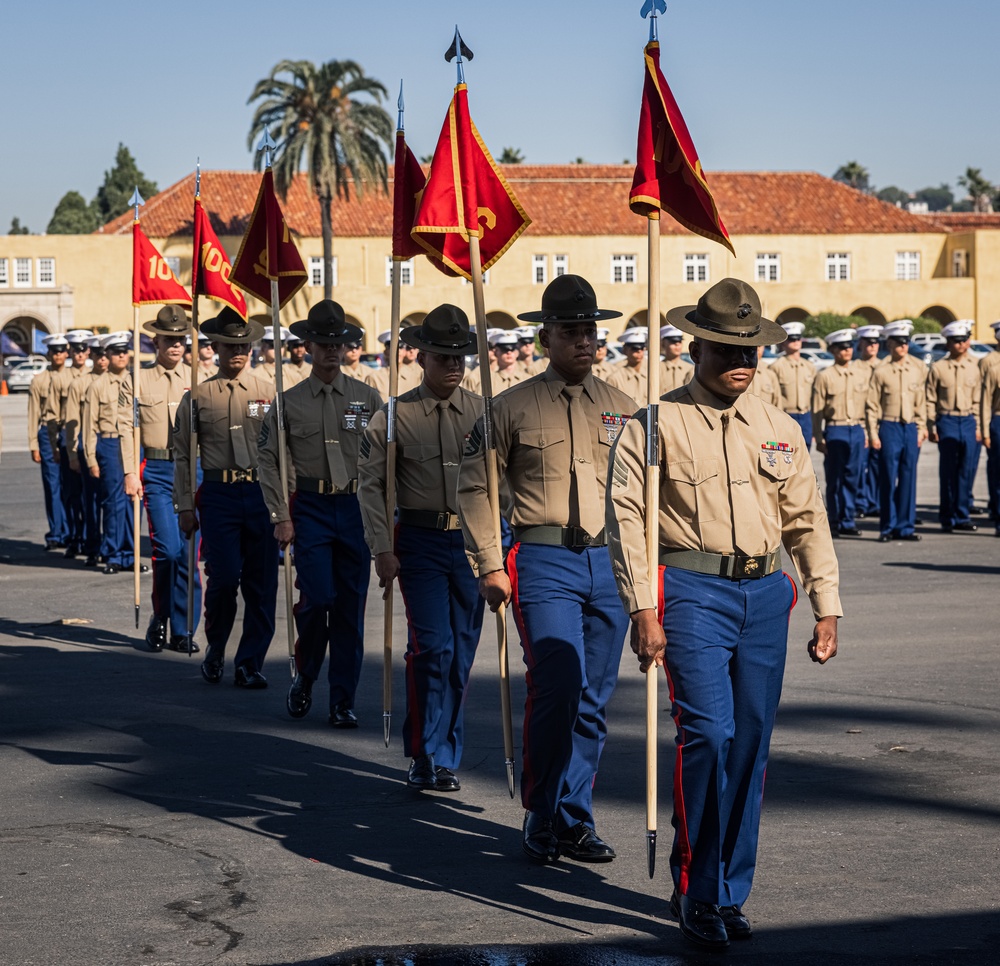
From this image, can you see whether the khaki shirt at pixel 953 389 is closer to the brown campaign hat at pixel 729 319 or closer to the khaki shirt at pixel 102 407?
the khaki shirt at pixel 102 407

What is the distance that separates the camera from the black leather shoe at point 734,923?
5.28 meters

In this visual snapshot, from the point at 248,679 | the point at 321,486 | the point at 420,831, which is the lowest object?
the point at 420,831

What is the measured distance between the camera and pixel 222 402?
10500 millimetres

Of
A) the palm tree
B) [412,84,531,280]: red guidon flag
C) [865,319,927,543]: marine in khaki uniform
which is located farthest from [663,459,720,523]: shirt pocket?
the palm tree

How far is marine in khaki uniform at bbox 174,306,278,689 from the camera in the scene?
10.1m

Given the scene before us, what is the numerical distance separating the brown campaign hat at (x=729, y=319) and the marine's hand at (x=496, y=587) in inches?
A: 56.6

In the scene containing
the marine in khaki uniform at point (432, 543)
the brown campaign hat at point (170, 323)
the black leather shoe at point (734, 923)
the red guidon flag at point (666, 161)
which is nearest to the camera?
the black leather shoe at point (734, 923)

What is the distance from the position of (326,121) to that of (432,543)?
188ft

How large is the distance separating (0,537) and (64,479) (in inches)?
69.4

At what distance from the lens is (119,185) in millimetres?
107500

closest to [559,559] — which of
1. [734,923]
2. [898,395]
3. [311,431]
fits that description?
[734,923]

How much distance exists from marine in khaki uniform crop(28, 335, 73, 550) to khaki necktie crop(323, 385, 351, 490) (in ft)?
31.8

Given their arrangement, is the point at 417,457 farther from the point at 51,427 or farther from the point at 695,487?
the point at 51,427

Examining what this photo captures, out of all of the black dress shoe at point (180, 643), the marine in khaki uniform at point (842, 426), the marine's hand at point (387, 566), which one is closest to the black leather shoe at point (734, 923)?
the marine's hand at point (387, 566)
